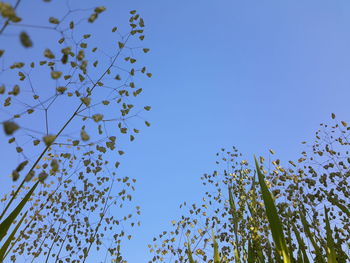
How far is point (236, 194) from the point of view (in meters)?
4.94

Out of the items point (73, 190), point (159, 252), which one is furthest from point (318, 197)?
point (73, 190)

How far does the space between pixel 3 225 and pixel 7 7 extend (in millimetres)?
1350

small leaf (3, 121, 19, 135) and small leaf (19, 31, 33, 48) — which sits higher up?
small leaf (19, 31, 33, 48)

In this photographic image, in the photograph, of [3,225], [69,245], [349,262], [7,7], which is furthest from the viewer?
[69,245]

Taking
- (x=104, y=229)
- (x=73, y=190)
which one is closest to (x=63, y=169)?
(x=73, y=190)

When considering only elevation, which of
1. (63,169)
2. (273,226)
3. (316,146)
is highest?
(316,146)

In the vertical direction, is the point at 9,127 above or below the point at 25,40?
below

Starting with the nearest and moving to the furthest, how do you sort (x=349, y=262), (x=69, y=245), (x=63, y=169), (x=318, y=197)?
(x=349, y=262), (x=318, y=197), (x=63, y=169), (x=69, y=245)

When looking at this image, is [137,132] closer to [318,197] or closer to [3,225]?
[3,225]

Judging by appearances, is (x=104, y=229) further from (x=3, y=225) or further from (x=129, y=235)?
(x=3, y=225)

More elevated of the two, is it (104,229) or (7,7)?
(104,229)

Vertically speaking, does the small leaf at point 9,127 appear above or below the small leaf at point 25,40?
below

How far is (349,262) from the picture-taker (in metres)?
3.19

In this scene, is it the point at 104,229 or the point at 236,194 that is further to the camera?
the point at 104,229
